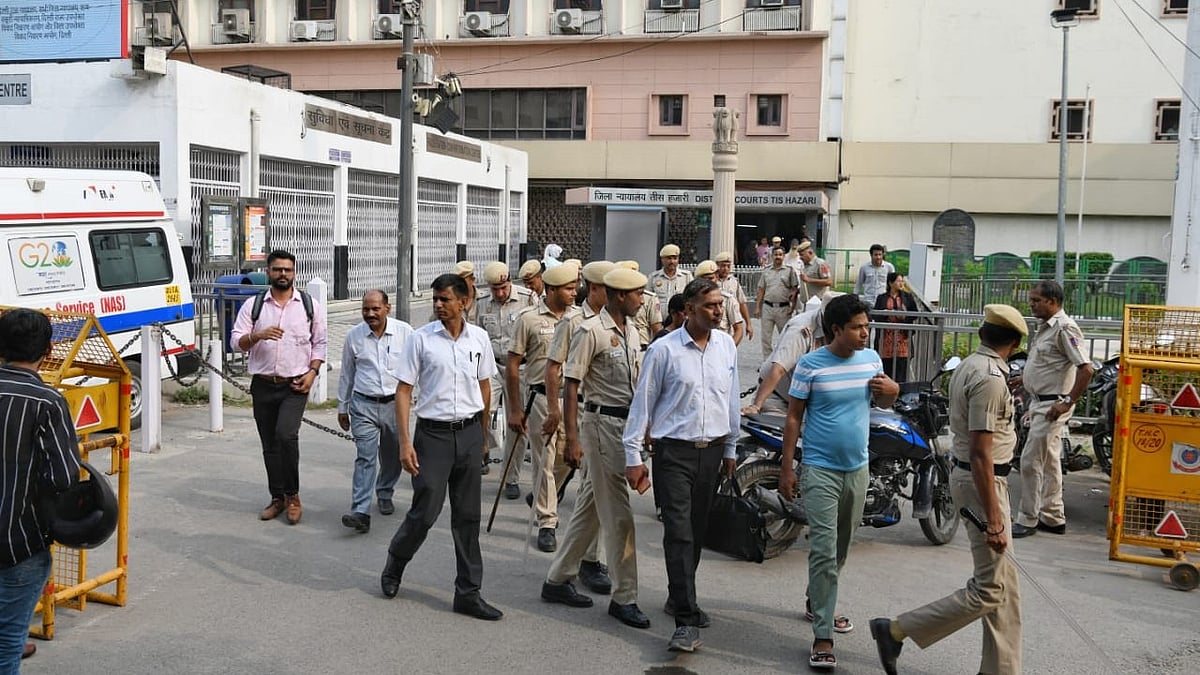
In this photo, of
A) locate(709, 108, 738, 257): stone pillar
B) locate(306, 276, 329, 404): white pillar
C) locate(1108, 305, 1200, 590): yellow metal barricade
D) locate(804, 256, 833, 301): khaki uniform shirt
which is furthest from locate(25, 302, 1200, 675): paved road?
locate(709, 108, 738, 257): stone pillar

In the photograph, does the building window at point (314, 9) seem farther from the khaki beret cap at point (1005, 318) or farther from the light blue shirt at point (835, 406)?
the khaki beret cap at point (1005, 318)

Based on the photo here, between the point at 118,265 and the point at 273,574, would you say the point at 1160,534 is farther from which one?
the point at 118,265

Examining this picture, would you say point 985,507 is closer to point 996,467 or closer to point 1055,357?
point 996,467

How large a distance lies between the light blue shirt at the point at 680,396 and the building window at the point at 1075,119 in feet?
120

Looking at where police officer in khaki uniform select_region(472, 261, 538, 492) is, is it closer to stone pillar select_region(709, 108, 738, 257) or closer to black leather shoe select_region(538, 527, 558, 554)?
black leather shoe select_region(538, 527, 558, 554)

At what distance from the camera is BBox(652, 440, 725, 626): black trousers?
218 inches

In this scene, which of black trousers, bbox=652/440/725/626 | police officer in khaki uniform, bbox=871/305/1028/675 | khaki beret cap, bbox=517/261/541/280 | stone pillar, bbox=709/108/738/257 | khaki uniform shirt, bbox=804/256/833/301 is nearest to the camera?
police officer in khaki uniform, bbox=871/305/1028/675

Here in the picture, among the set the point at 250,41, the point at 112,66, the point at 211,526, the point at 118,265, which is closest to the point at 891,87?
the point at 250,41

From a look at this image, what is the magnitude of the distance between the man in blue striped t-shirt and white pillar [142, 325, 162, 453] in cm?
641

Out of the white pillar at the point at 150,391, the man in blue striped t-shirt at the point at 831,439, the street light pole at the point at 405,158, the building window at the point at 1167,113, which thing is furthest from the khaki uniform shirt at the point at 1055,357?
the building window at the point at 1167,113

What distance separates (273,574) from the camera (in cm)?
675

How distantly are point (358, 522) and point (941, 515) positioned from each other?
3.90 meters

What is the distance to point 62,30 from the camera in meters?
19.0

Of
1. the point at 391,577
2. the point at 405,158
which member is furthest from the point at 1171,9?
the point at 391,577
